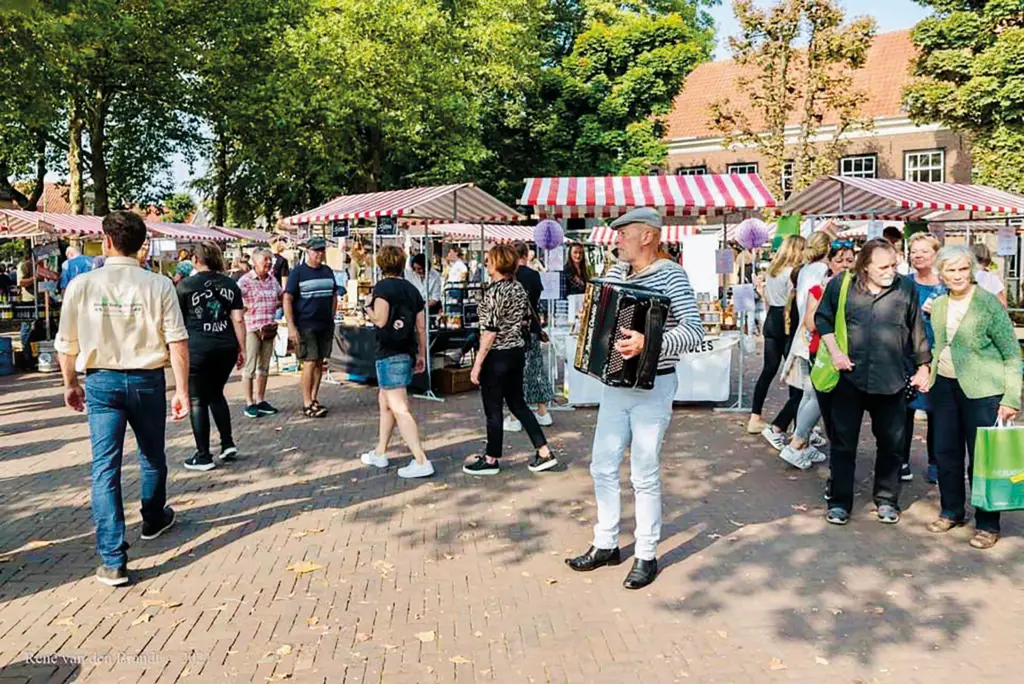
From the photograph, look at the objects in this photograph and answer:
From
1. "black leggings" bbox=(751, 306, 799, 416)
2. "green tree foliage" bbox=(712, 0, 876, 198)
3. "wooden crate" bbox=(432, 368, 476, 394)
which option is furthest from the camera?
"green tree foliage" bbox=(712, 0, 876, 198)

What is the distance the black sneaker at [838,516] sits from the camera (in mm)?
5496

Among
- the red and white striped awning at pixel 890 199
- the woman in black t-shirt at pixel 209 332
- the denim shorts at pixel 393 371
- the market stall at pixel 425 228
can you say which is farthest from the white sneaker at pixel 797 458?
the red and white striped awning at pixel 890 199

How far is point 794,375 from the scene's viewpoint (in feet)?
22.4

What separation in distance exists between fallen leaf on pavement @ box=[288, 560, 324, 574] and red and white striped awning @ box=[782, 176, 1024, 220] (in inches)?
380

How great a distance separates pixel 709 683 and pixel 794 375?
3752 mm

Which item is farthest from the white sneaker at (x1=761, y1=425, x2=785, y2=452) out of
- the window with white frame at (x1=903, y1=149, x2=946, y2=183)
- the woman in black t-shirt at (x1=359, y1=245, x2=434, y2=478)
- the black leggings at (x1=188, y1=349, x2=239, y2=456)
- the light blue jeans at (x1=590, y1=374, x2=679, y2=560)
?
the window with white frame at (x1=903, y1=149, x2=946, y2=183)

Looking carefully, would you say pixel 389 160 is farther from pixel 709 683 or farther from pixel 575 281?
pixel 709 683

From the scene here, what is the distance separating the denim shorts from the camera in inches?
255

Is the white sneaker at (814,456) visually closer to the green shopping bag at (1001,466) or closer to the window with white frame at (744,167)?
the green shopping bag at (1001,466)

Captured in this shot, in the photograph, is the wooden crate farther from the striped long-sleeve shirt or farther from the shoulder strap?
the striped long-sleeve shirt

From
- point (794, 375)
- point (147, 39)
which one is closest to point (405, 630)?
point (794, 375)

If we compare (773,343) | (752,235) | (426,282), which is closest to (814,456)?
(773,343)

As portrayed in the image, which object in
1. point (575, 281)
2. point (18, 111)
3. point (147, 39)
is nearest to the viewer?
point (575, 281)

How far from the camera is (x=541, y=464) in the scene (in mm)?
6840
